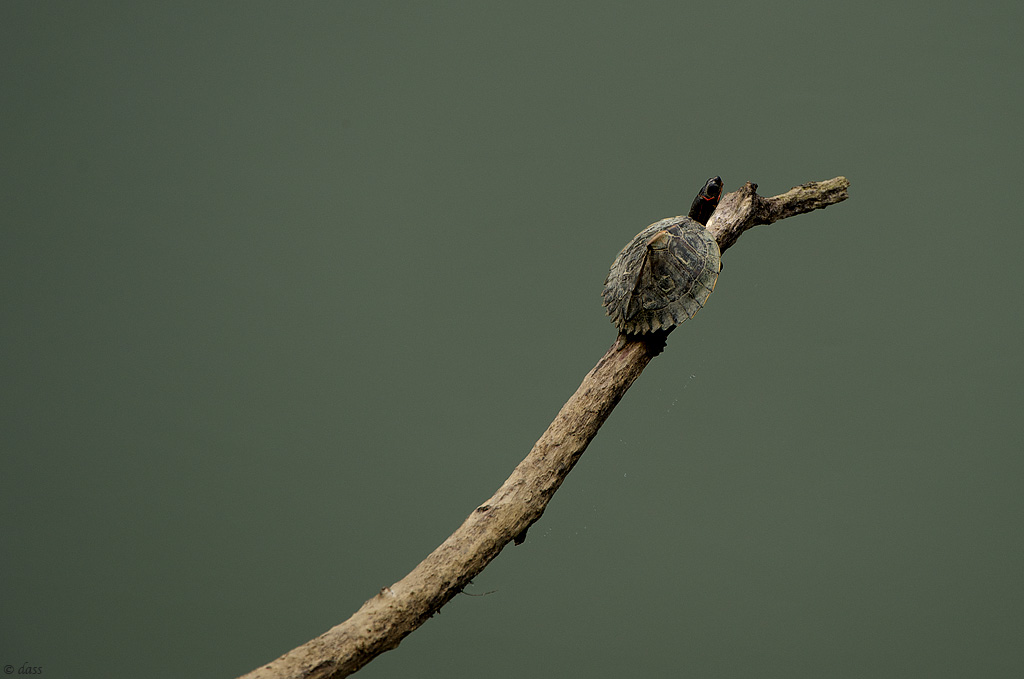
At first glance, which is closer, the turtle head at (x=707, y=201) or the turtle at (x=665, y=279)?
the turtle at (x=665, y=279)

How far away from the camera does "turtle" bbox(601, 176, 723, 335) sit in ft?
11.4

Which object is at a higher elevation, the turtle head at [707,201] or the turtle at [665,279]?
the turtle head at [707,201]

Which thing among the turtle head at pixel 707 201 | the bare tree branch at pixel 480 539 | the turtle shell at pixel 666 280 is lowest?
the bare tree branch at pixel 480 539

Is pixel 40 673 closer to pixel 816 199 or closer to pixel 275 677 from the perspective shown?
pixel 275 677

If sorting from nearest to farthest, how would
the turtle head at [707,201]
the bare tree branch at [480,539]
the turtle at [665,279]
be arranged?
the bare tree branch at [480,539] < the turtle at [665,279] < the turtle head at [707,201]

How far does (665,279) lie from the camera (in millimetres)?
3533

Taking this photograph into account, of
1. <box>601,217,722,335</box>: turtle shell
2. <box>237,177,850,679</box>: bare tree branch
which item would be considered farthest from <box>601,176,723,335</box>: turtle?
<box>237,177,850,679</box>: bare tree branch

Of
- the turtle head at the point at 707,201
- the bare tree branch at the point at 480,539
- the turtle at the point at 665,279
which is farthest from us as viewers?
the turtle head at the point at 707,201

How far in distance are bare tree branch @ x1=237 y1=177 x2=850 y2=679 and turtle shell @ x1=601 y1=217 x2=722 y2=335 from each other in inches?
4.0

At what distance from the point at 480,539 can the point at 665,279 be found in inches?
64.1

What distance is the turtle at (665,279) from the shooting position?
348 cm

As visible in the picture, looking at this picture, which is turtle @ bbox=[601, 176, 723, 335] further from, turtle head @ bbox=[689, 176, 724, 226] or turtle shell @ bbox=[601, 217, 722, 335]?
turtle head @ bbox=[689, 176, 724, 226]

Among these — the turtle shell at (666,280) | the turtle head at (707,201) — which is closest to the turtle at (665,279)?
the turtle shell at (666,280)

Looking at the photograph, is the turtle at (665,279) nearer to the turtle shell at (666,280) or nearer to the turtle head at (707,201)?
the turtle shell at (666,280)
